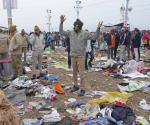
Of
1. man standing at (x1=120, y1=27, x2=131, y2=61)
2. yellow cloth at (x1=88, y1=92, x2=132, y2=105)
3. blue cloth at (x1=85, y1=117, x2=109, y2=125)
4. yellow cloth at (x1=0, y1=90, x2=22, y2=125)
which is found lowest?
blue cloth at (x1=85, y1=117, x2=109, y2=125)

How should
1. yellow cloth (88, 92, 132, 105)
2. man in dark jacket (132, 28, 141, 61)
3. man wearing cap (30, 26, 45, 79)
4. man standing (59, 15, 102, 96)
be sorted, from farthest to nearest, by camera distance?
man in dark jacket (132, 28, 141, 61), man wearing cap (30, 26, 45, 79), man standing (59, 15, 102, 96), yellow cloth (88, 92, 132, 105)

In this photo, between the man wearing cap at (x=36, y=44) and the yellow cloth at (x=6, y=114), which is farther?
the man wearing cap at (x=36, y=44)

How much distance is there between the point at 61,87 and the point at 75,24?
2097mm

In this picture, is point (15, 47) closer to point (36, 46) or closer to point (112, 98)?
point (36, 46)

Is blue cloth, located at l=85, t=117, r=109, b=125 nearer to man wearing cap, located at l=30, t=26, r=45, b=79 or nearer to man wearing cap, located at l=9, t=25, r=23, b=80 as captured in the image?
man wearing cap, located at l=9, t=25, r=23, b=80

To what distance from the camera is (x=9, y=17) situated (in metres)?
14.2

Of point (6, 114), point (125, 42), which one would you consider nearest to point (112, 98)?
point (6, 114)

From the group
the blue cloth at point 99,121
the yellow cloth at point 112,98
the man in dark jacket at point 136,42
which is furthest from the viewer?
the man in dark jacket at point 136,42

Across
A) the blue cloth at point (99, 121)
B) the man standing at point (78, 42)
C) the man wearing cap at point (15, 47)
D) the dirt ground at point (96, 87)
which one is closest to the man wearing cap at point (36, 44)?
the man wearing cap at point (15, 47)

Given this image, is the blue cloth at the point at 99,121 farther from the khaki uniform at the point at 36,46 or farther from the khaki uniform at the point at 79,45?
the khaki uniform at the point at 36,46

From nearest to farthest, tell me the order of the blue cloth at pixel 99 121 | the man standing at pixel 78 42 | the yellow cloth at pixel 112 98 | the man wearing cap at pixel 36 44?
the blue cloth at pixel 99 121, the yellow cloth at pixel 112 98, the man standing at pixel 78 42, the man wearing cap at pixel 36 44

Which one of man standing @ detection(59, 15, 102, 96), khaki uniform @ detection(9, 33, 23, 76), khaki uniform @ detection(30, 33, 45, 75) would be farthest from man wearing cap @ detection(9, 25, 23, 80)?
man standing @ detection(59, 15, 102, 96)

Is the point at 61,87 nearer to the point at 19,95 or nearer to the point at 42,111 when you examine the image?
the point at 19,95

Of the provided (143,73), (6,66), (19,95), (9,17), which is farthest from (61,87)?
(143,73)
